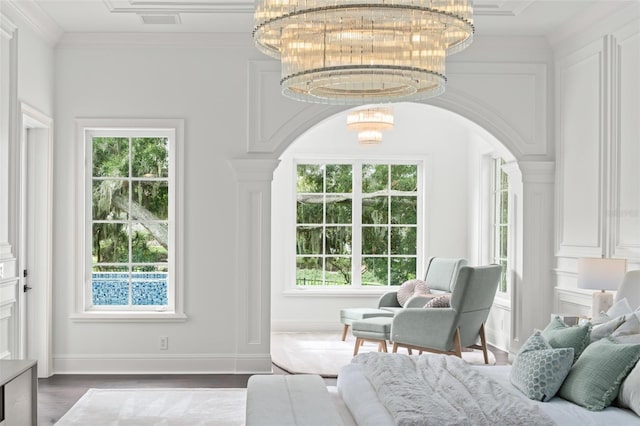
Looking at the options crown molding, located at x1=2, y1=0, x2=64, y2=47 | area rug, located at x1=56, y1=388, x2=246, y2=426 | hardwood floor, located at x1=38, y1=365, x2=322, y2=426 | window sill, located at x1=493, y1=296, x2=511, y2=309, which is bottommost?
hardwood floor, located at x1=38, y1=365, x2=322, y2=426

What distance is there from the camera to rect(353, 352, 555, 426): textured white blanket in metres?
2.96

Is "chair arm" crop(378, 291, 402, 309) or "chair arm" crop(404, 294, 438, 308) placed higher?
"chair arm" crop(404, 294, 438, 308)

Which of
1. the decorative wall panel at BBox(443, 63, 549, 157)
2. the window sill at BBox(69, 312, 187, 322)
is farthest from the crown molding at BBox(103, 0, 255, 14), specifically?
→ the window sill at BBox(69, 312, 187, 322)

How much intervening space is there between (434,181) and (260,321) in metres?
3.57

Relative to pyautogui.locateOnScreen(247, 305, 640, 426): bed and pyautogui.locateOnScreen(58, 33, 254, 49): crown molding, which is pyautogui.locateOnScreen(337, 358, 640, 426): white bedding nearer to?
pyautogui.locateOnScreen(247, 305, 640, 426): bed

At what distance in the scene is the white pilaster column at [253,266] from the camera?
20.3 ft

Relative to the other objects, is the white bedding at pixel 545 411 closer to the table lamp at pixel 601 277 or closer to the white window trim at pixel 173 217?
the table lamp at pixel 601 277

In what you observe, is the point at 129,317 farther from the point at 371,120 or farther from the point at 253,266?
the point at 371,120

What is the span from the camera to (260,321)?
620 centimetres

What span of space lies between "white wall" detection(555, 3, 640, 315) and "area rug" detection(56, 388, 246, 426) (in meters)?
2.90

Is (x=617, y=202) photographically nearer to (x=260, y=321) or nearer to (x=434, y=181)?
(x=260, y=321)

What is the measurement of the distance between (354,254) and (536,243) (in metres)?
3.07

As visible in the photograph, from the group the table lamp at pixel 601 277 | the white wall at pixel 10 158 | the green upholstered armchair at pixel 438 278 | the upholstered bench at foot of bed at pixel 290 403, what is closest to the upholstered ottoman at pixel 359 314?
the green upholstered armchair at pixel 438 278

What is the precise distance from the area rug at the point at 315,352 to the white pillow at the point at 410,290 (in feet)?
1.89
